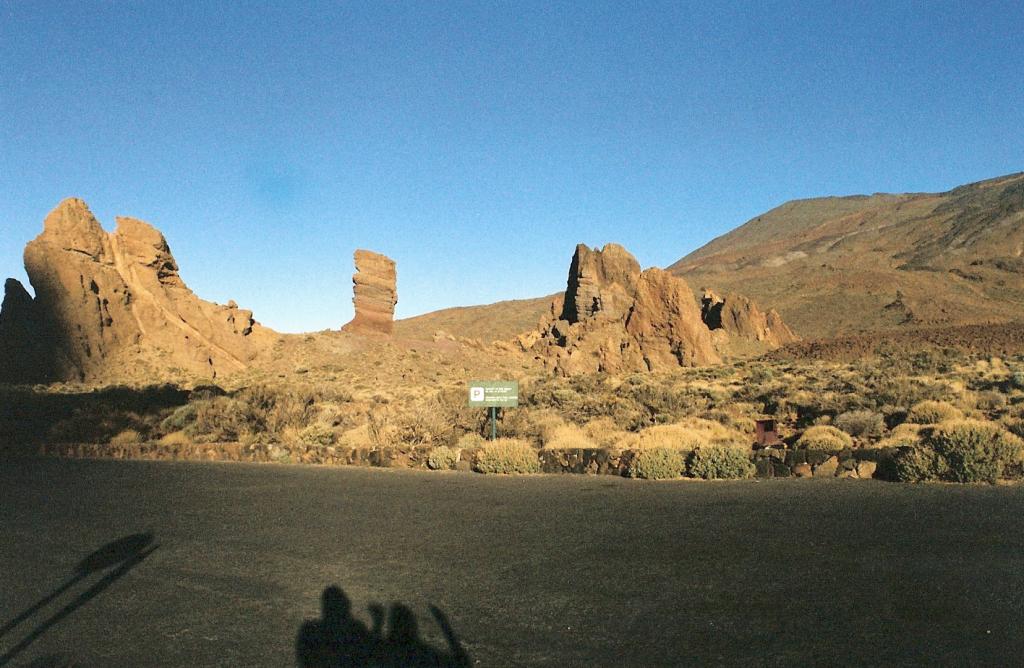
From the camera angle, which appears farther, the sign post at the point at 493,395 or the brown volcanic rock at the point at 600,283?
the brown volcanic rock at the point at 600,283

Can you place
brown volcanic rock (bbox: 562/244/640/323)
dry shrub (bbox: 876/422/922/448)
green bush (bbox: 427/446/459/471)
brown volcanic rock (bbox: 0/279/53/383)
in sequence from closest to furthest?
1. dry shrub (bbox: 876/422/922/448)
2. green bush (bbox: 427/446/459/471)
3. brown volcanic rock (bbox: 0/279/53/383)
4. brown volcanic rock (bbox: 562/244/640/323)

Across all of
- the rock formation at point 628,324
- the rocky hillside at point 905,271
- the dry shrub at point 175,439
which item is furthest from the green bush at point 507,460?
the rocky hillside at point 905,271

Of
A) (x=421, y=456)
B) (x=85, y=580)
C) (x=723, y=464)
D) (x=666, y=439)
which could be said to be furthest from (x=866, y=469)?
(x=85, y=580)

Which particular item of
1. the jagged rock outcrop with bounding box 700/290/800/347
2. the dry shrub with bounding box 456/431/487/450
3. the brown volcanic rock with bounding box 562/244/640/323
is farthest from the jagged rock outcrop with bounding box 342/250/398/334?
the dry shrub with bounding box 456/431/487/450

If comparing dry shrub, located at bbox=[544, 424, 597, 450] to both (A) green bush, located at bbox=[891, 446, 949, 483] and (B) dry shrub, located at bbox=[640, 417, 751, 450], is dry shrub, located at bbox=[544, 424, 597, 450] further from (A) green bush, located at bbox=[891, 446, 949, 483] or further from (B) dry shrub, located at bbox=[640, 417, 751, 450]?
(A) green bush, located at bbox=[891, 446, 949, 483]

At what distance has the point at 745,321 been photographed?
68.7 m

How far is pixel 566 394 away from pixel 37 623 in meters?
21.4

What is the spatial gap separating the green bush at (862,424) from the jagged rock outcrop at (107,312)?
35.6 metres

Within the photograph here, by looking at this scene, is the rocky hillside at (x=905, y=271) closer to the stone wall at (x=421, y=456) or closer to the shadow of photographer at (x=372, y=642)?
the stone wall at (x=421, y=456)

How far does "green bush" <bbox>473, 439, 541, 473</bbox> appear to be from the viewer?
1270 cm

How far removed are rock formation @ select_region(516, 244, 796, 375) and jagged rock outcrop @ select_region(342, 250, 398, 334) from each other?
12659mm

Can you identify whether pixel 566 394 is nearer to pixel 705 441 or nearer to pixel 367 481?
pixel 705 441

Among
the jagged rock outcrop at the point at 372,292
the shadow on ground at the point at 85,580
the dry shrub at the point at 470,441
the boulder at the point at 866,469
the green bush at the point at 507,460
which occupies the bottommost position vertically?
the shadow on ground at the point at 85,580

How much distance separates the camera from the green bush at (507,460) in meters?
12.7
